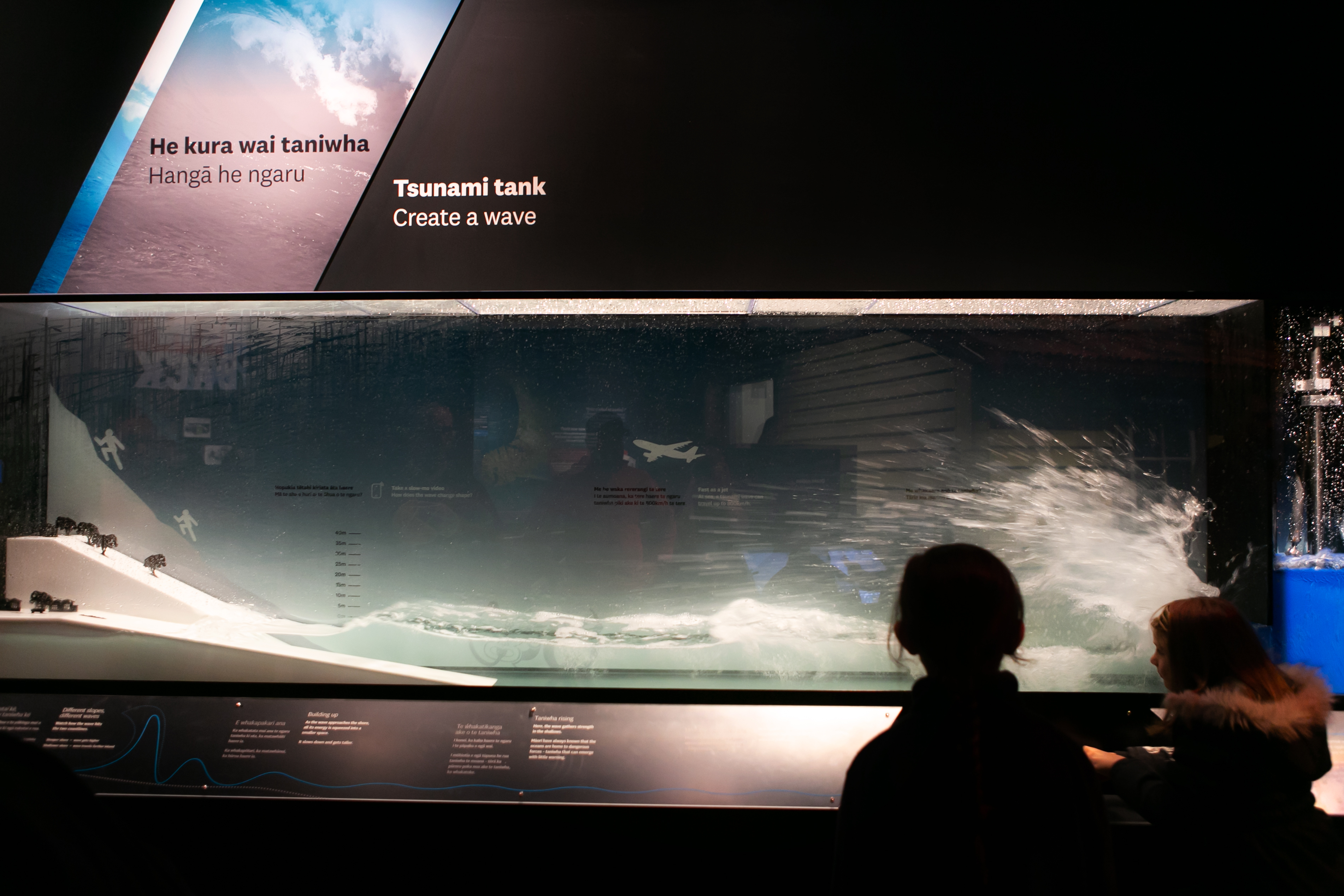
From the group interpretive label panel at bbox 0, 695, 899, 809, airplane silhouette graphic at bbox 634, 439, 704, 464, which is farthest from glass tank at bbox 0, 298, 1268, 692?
interpretive label panel at bbox 0, 695, 899, 809

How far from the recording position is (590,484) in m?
2.17

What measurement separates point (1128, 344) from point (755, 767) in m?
1.95

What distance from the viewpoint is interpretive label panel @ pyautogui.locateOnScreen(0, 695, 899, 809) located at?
1783 millimetres

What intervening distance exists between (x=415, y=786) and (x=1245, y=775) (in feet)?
7.05

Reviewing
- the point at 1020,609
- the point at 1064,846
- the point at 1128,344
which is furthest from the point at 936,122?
the point at 1064,846

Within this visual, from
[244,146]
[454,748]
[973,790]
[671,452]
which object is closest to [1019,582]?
[671,452]

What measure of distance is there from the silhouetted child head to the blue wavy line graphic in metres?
0.97

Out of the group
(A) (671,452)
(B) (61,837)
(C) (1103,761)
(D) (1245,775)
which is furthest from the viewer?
(A) (671,452)

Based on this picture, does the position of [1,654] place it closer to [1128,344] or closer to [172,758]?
[172,758]

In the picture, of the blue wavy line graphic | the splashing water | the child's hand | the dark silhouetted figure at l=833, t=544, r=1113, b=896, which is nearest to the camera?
the dark silhouetted figure at l=833, t=544, r=1113, b=896

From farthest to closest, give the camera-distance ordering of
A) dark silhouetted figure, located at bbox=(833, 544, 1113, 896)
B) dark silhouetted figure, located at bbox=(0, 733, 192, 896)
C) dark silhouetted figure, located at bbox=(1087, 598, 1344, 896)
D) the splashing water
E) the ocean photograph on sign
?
1. the splashing water
2. the ocean photograph on sign
3. dark silhouetted figure, located at bbox=(1087, 598, 1344, 896)
4. dark silhouetted figure, located at bbox=(833, 544, 1113, 896)
5. dark silhouetted figure, located at bbox=(0, 733, 192, 896)

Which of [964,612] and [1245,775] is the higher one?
[964,612]

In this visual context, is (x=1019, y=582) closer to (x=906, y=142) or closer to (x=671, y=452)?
(x=671, y=452)

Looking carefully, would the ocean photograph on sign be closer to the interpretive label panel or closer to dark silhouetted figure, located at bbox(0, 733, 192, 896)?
the interpretive label panel
